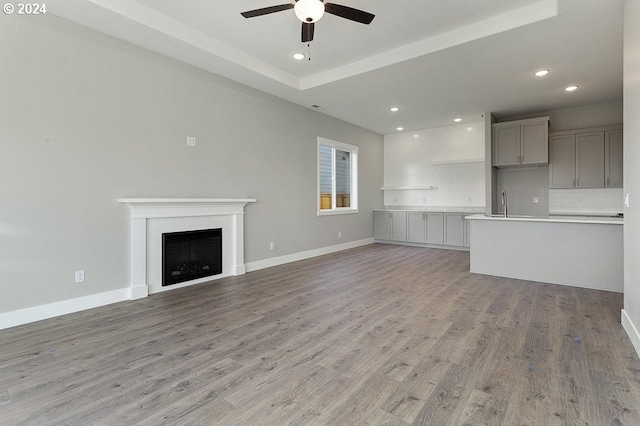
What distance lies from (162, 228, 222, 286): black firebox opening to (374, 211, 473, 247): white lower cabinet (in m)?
4.54

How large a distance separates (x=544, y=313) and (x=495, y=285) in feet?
3.37

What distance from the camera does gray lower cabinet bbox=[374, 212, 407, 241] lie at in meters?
7.66

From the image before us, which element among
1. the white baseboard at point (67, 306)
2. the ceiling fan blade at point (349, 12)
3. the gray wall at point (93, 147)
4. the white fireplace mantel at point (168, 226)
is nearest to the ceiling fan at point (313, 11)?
the ceiling fan blade at point (349, 12)

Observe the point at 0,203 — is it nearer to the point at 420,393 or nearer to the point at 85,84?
the point at 85,84

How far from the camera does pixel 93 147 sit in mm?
3348

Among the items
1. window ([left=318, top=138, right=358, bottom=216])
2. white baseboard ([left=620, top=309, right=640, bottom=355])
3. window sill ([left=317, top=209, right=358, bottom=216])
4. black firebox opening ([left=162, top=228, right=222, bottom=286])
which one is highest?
window ([left=318, top=138, right=358, bottom=216])

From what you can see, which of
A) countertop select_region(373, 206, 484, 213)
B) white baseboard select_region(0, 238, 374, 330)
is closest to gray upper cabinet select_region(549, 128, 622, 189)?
countertop select_region(373, 206, 484, 213)

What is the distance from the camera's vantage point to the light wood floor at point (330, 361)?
1.68 metres

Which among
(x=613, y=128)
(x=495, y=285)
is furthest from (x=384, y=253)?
(x=613, y=128)

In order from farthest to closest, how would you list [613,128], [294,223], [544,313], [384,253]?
1. [384,253]
2. [294,223]
3. [613,128]
4. [544,313]

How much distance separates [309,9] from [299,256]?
4.20m

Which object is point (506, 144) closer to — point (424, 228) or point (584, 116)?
point (584, 116)

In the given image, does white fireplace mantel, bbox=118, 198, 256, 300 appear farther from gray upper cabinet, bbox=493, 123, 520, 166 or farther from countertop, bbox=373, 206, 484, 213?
gray upper cabinet, bbox=493, 123, 520, 166

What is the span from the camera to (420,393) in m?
1.84
